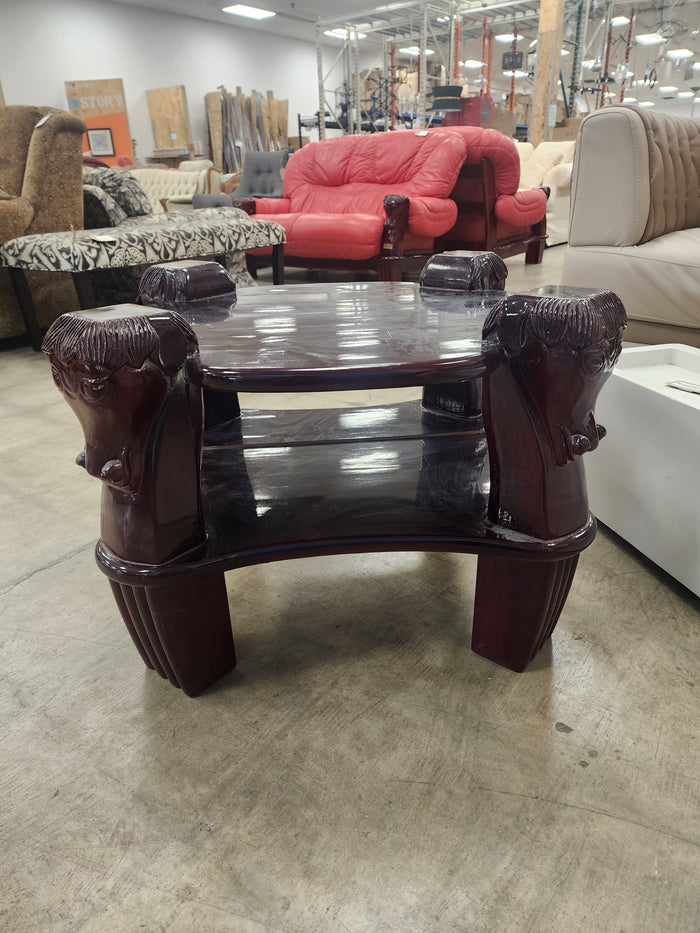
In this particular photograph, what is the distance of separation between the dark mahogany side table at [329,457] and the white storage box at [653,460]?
28 cm

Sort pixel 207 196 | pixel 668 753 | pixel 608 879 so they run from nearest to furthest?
pixel 608 879, pixel 668 753, pixel 207 196

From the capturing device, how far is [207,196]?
604cm

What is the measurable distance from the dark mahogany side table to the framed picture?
8873 millimetres

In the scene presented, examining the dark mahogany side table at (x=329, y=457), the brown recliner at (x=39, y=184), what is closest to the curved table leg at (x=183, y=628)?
the dark mahogany side table at (x=329, y=457)

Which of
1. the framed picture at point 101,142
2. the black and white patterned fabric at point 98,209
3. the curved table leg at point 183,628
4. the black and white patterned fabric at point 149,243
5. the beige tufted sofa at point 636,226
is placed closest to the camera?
the curved table leg at point 183,628

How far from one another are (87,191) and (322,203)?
1.47 meters

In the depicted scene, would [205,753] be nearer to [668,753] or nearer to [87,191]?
[668,753]

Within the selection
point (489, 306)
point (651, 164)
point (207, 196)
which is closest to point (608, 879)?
point (489, 306)

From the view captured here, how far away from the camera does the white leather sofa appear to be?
4863mm

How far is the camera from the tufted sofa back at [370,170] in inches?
140

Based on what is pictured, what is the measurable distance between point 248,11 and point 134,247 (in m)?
8.75

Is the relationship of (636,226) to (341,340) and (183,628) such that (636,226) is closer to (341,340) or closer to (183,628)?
(341,340)

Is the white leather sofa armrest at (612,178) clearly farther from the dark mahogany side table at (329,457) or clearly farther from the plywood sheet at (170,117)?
the plywood sheet at (170,117)

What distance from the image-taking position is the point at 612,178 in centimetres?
188
